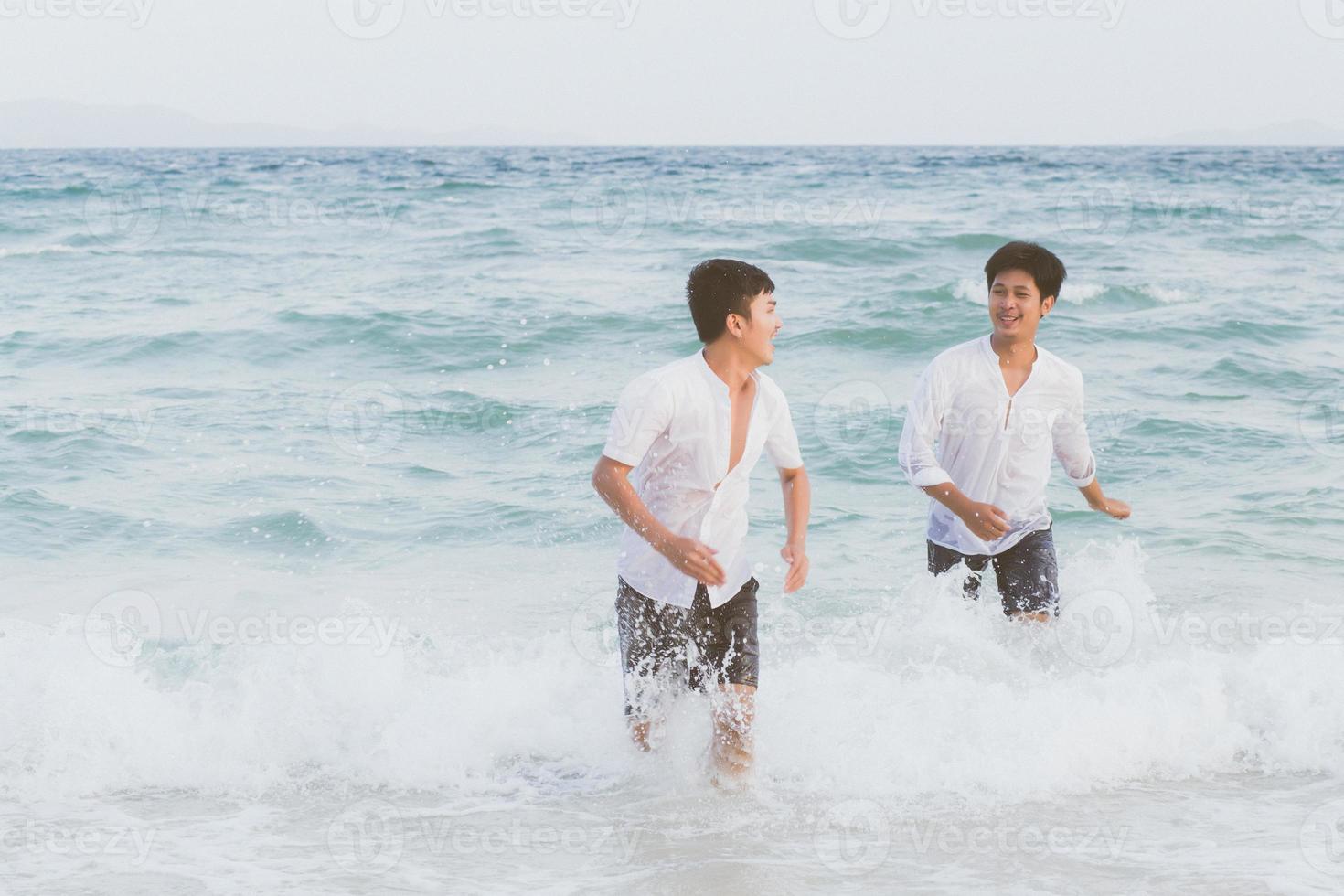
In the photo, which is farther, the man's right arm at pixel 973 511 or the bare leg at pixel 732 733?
the man's right arm at pixel 973 511

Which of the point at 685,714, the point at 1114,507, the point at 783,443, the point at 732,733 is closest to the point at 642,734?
the point at 685,714

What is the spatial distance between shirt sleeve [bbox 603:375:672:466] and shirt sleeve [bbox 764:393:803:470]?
436 millimetres

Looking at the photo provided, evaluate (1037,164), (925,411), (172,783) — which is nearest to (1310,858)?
(925,411)

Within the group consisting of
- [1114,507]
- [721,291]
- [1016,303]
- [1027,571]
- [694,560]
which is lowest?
[1027,571]

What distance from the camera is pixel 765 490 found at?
28.2 ft

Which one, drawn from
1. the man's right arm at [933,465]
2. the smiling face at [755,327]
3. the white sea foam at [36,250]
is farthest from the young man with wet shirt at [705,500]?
the white sea foam at [36,250]

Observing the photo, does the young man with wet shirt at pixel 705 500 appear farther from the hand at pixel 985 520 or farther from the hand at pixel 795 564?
the hand at pixel 985 520

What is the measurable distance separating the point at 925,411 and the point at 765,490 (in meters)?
4.00

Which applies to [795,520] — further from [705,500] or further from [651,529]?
[651,529]

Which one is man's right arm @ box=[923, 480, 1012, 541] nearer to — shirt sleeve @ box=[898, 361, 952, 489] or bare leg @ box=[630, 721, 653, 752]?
shirt sleeve @ box=[898, 361, 952, 489]

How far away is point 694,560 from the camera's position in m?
3.68

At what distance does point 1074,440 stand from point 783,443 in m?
1.37

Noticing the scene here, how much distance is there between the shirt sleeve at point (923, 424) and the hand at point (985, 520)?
183 millimetres

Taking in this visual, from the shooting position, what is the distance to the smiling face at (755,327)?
3.86 metres
